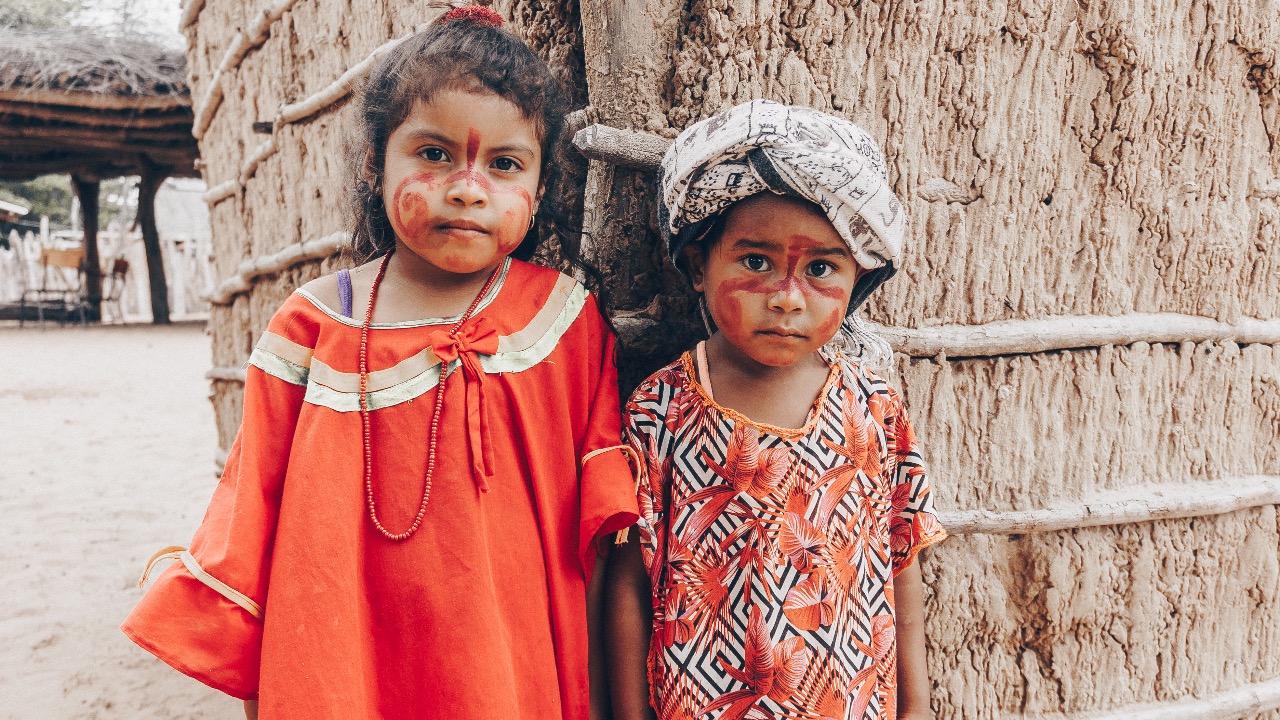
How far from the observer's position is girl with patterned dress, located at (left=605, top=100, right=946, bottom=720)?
1142 mm

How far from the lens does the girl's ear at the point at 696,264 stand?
128 centimetres

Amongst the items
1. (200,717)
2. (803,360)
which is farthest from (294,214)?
(803,360)

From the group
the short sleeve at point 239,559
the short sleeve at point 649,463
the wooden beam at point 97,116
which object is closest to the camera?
the short sleeve at point 239,559

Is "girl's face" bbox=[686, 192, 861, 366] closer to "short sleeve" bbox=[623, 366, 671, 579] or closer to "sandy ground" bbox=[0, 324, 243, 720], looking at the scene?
"short sleeve" bbox=[623, 366, 671, 579]

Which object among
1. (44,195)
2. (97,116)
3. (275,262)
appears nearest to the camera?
(275,262)

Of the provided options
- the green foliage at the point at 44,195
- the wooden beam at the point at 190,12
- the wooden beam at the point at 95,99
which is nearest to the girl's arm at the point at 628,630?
the wooden beam at the point at 190,12

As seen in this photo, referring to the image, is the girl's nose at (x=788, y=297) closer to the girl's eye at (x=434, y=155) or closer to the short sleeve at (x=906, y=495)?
the short sleeve at (x=906, y=495)

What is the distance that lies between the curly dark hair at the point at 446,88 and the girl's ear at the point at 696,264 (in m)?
0.19

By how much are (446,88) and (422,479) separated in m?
0.55

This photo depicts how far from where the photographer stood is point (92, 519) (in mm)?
4035

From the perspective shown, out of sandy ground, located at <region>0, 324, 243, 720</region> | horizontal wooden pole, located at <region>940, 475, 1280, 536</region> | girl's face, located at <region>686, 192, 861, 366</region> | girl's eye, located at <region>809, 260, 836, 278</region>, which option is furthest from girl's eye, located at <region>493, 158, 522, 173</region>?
sandy ground, located at <region>0, 324, 243, 720</region>

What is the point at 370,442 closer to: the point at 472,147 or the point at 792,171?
the point at 472,147

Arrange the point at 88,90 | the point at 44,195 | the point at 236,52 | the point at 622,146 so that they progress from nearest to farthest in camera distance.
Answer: the point at 622,146, the point at 236,52, the point at 88,90, the point at 44,195

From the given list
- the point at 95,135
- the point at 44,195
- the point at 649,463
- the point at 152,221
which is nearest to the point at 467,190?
the point at 649,463
